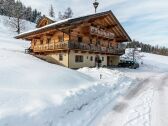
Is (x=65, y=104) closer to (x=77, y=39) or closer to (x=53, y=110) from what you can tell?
(x=53, y=110)

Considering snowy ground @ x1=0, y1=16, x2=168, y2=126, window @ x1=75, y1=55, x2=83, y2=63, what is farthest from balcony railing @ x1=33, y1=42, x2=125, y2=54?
snowy ground @ x1=0, y1=16, x2=168, y2=126

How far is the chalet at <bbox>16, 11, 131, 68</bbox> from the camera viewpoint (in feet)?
109

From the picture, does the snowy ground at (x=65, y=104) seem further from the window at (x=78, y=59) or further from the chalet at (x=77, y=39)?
the window at (x=78, y=59)

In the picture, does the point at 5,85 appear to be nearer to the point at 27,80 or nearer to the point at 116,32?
the point at 27,80

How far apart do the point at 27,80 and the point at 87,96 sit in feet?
12.3

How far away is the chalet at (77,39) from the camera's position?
33.2 metres

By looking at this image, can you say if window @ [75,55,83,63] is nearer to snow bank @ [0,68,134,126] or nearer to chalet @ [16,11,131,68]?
chalet @ [16,11,131,68]

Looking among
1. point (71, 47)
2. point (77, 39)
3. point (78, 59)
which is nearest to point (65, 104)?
point (71, 47)

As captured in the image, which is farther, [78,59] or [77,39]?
[77,39]

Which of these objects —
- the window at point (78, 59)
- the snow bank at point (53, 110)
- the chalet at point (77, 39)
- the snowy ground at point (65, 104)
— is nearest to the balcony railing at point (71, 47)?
the chalet at point (77, 39)

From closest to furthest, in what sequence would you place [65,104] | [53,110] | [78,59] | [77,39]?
[53,110] → [65,104] → [78,59] → [77,39]

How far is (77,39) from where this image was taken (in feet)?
119

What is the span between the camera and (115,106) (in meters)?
13.9

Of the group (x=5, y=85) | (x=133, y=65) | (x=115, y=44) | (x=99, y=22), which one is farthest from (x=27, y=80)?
(x=115, y=44)
